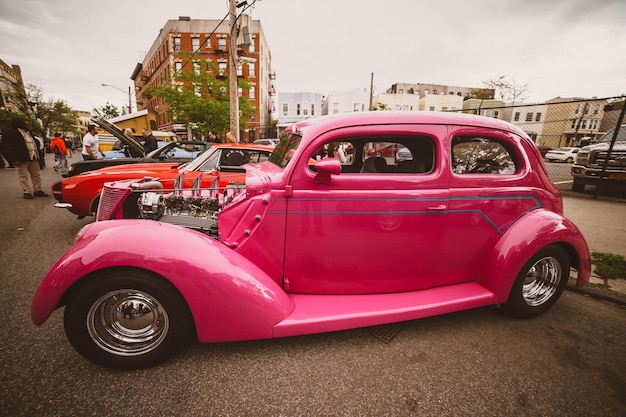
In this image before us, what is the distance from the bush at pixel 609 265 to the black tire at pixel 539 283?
1.46m

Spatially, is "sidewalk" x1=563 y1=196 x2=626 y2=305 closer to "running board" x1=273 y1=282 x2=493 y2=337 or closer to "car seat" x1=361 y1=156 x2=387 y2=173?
"running board" x1=273 y1=282 x2=493 y2=337

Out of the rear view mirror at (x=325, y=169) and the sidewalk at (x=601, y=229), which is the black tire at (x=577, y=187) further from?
the rear view mirror at (x=325, y=169)

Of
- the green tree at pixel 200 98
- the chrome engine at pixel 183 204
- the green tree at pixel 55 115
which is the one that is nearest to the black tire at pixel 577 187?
the chrome engine at pixel 183 204

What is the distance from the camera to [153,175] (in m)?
4.43

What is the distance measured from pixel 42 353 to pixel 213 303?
1.40 meters

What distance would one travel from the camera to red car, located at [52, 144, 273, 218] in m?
4.34

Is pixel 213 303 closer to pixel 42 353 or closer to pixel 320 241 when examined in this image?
pixel 320 241

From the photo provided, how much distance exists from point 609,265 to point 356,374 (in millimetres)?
4122

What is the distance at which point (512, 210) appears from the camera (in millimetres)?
2484

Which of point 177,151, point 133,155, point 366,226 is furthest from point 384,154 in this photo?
point 133,155

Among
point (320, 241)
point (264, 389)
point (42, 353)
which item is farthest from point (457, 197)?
point (42, 353)

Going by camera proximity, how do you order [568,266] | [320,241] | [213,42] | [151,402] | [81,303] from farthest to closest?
[213,42]
[568,266]
[320,241]
[81,303]
[151,402]

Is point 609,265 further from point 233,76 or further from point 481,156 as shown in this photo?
point 233,76

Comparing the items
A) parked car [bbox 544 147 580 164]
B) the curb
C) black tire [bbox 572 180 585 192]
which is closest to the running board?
the curb
